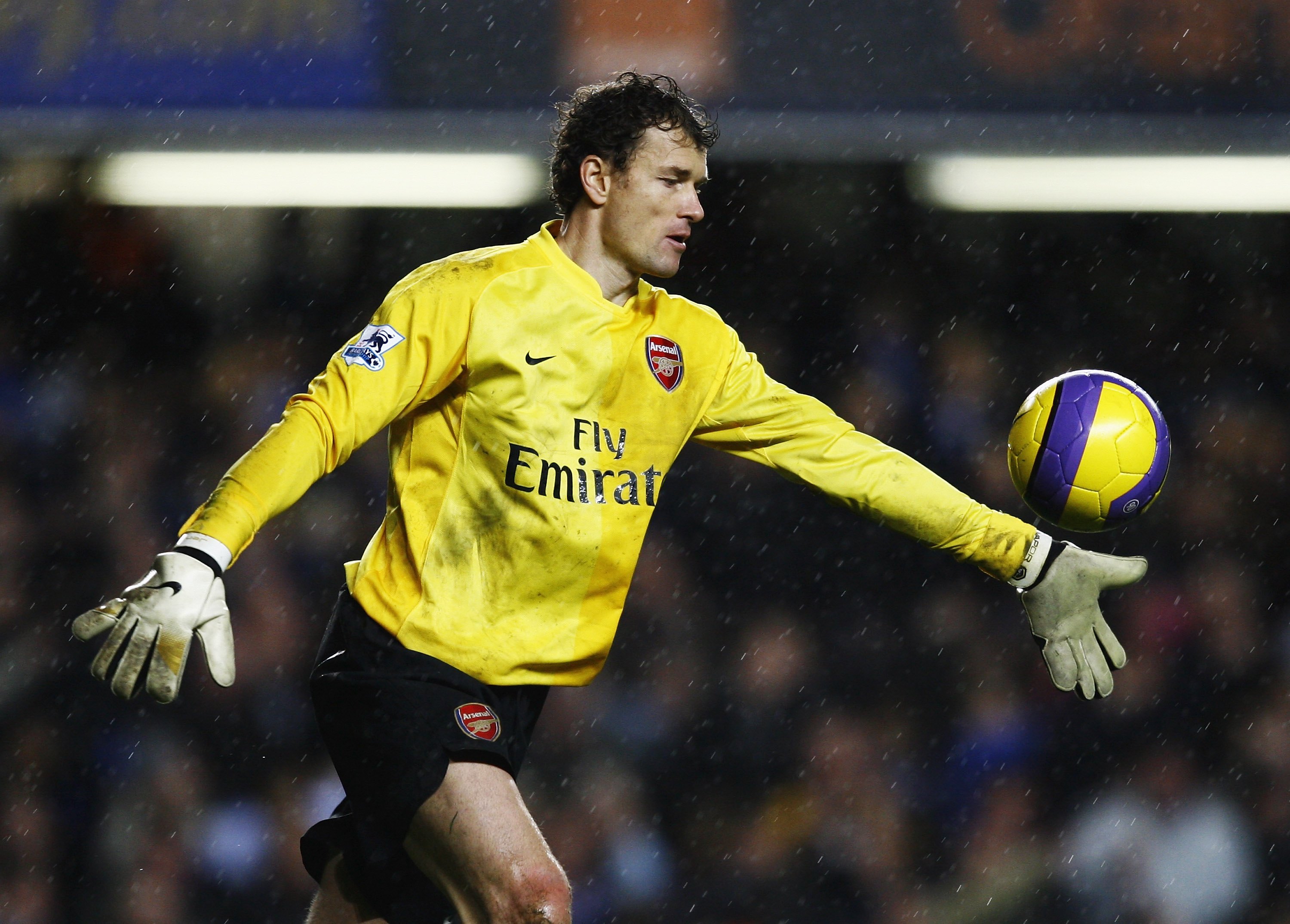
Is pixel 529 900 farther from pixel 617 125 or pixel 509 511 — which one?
pixel 617 125

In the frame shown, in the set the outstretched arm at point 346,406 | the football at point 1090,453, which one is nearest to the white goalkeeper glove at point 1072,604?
the football at point 1090,453

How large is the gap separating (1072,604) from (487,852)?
1427 mm

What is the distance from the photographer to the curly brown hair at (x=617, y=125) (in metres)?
3.02

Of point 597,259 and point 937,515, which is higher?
point 597,259

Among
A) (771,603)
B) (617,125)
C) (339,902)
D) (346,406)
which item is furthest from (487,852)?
(771,603)

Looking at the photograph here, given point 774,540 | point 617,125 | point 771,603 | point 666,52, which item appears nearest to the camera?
point 617,125

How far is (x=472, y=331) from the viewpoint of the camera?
272 cm

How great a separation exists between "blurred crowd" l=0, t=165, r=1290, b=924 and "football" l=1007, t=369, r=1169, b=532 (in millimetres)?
2817

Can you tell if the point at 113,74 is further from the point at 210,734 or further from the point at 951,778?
the point at 951,778

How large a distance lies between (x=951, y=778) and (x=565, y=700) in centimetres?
164

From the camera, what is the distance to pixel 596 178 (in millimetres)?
3023

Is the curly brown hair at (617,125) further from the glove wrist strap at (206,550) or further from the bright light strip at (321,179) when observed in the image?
the bright light strip at (321,179)

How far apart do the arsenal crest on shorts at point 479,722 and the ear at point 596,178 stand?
1109 millimetres

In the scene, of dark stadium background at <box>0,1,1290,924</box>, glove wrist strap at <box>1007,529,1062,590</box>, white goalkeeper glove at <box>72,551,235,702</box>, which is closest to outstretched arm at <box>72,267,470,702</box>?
white goalkeeper glove at <box>72,551,235,702</box>
